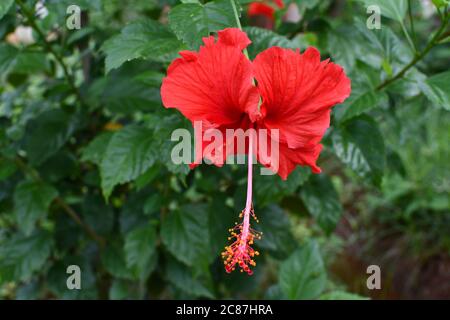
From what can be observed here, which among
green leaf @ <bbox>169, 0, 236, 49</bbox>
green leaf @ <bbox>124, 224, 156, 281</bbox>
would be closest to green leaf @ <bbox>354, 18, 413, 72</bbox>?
green leaf @ <bbox>169, 0, 236, 49</bbox>

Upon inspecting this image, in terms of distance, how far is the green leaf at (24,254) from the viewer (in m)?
1.40

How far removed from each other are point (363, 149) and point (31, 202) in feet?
2.69

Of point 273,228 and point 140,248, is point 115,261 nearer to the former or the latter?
point 140,248

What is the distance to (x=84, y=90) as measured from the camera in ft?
4.78

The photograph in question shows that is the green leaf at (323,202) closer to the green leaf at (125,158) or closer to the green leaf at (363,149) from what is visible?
the green leaf at (363,149)

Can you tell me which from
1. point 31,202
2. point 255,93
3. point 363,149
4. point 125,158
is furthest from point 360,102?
point 31,202

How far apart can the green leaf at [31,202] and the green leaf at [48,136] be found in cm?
7

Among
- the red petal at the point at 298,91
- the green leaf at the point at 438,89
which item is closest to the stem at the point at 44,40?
the red petal at the point at 298,91

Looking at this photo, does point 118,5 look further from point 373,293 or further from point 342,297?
point 373,293

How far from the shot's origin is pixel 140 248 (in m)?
1.32

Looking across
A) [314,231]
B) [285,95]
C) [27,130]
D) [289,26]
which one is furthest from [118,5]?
[314,231]

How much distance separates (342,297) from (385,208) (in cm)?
186

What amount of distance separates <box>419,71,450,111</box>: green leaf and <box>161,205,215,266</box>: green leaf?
2.02ft

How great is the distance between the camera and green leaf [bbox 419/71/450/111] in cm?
96
